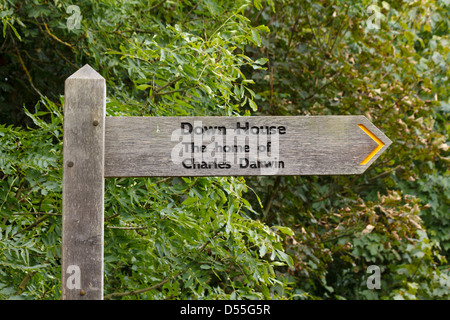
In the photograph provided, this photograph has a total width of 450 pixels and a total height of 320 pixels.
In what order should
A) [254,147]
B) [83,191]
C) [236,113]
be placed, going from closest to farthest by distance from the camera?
1. [83,191]
2. [254,147]
3. [236,113]

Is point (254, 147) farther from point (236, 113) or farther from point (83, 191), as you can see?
point (236, 113)

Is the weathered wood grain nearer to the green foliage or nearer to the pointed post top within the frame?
the pointed post top

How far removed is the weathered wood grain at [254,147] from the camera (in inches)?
76.5

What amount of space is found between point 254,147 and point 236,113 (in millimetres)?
800

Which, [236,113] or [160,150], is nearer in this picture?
[160,150]

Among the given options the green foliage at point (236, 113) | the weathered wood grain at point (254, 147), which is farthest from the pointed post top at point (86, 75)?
the green foliage at point (236, 113)

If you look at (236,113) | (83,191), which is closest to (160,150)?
(83,191)

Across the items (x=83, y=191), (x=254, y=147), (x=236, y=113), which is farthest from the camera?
(x=236, y=113)

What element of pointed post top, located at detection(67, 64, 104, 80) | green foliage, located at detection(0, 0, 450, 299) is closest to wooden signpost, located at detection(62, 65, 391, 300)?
pointed post top, located at detection(67, 64, 104, 80)

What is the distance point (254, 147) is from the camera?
6.48ft

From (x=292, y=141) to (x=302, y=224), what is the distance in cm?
321

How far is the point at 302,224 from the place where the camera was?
5.11 meters

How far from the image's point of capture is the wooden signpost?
73.1 inches
